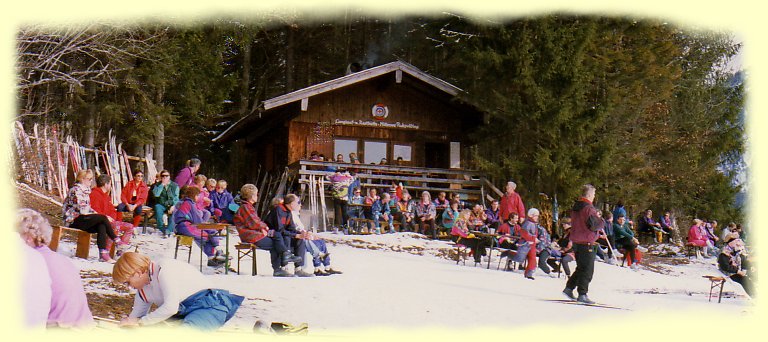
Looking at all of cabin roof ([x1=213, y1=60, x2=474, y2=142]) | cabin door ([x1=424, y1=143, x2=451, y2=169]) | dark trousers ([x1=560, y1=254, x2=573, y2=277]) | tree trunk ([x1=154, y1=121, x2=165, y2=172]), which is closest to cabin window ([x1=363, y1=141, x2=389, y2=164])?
cabin door ([x1=424, y1=143, x2=451, y2=169])

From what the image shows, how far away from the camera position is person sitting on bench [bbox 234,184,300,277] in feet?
17.0

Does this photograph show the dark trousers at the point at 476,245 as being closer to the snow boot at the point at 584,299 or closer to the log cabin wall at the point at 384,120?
the snow boot at the point at 584,299

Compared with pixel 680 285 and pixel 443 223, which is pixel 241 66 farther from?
pixel 680 285

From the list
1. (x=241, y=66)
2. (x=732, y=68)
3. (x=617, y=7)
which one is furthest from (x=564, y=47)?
(x=241, y=66)

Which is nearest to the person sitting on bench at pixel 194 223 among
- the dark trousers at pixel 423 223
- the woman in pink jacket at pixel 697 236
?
the dark trousers at pixel 423 223

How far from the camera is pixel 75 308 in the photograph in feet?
12.2

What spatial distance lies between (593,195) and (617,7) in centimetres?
140

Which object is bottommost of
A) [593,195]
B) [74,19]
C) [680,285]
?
[680,285]

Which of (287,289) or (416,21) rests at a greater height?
(416,21)

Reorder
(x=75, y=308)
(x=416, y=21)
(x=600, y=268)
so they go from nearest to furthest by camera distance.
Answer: (x=75, y=308), (x=600, y=268), (x=416, y=21)

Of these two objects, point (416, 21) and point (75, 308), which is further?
point (416, 21)

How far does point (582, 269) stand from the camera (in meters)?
5.44

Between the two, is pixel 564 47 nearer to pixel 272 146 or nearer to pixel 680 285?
pixel 680 285

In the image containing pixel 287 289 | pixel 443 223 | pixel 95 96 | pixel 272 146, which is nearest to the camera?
pixel 287 289
